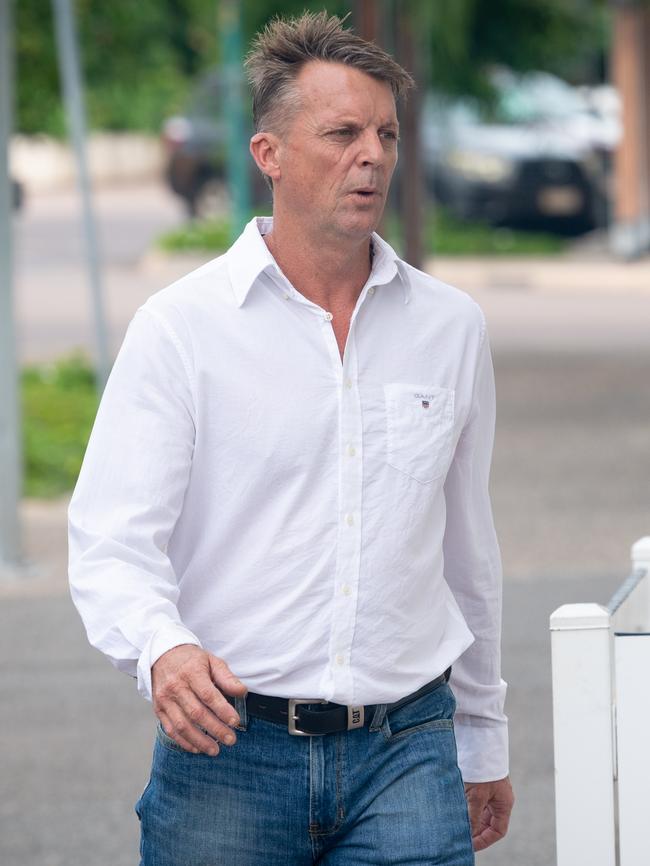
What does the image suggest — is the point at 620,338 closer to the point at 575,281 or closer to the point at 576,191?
the point at 575,281

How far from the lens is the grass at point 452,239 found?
21.8m

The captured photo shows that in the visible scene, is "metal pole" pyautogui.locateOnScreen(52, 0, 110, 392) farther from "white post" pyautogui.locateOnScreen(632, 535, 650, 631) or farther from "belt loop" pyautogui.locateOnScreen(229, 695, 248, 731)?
"belt loop" pyautogui.locateOnScreen(229, 695, 248, 731)

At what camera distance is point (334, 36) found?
2857 millimetres

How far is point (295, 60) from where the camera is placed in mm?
2863

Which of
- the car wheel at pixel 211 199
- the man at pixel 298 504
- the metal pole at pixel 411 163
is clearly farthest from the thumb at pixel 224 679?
the car wheel at pixel 211 199

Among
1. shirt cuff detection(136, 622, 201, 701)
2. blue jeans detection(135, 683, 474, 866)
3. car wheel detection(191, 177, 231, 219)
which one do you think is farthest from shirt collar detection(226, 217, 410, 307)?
car wheel detection(191, 177, 231, 219)

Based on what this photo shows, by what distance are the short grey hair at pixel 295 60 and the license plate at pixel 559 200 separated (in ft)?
66.8

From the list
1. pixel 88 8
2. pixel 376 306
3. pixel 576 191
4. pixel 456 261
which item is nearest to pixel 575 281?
pixel 456 261

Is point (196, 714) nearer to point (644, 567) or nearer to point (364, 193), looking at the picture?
point (364, 193)

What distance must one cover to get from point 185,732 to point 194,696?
5 centimetres

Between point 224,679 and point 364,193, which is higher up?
point 364,193

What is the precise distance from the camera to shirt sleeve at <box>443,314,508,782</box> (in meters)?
3.10

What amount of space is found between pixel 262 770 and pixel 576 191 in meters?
20.9

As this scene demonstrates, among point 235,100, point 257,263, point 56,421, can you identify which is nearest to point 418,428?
point 257,263
